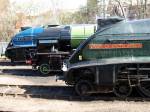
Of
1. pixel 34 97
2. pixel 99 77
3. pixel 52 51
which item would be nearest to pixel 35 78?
pixel 52 51

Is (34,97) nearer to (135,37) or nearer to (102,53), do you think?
(102,53)

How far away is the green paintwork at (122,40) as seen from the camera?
12.1 metres

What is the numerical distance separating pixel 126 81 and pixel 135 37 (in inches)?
55.1

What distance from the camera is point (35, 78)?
58.4 ft

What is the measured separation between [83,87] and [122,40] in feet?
6.52

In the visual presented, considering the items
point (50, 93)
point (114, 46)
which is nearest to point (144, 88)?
point (114, 46)

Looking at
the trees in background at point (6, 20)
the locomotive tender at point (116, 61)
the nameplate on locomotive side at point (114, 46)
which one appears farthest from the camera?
the trees in background at point (6, 20)

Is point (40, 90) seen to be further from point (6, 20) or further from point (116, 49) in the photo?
point (6, 20)

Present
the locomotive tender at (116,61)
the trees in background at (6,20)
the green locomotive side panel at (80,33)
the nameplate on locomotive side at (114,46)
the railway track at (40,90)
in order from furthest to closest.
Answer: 1. the trees in background at (6,20)
2. the green locomotive side panel at (80,33)
3. the railway track at (40,90)
4. the nameplate on locomotive side at (114,46)
5. the locomotive tender at (116,61)

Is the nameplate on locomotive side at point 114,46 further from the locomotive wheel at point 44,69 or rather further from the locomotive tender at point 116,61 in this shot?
the locomotive wheel at point 44,69

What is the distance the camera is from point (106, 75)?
12148 mm

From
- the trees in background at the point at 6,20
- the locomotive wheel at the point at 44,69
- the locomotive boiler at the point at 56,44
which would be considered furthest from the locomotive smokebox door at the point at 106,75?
the trees in background at the point at 6,20

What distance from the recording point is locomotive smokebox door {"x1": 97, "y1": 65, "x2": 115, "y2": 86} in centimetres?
1207

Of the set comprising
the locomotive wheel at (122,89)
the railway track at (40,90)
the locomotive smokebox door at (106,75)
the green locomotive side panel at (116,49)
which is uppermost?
the green locomotive side panel at (116,49)
